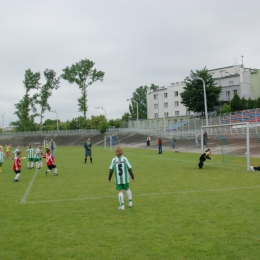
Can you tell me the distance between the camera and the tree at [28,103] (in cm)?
9312

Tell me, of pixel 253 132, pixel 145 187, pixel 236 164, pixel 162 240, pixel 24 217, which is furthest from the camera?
pixel 253 132

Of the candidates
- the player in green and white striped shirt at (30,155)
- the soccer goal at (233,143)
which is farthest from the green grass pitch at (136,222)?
the player in green and white striped shirt at (30,155)

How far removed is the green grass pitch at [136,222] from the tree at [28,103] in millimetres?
83747

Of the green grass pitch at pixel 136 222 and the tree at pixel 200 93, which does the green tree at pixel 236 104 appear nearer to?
the tree at pixel 200 93

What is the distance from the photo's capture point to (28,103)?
93125 millimetres

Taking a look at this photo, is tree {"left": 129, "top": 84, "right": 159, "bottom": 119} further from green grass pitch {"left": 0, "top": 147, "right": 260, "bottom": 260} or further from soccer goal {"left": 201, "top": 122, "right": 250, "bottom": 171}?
green grass pitch {"left": 0, "top": 147, "right": 260, "bottom": 260}

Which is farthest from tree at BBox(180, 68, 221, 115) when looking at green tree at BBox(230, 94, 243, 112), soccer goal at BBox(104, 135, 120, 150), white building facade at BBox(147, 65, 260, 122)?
soccer goal at BBox(104, 135, 120, 150)

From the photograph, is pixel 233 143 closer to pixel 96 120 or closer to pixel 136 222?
pixel 136 222

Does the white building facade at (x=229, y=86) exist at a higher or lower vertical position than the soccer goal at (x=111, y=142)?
higher

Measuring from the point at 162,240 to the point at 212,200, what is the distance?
3977 millimetres

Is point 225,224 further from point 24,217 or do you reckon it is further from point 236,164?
point 236,164

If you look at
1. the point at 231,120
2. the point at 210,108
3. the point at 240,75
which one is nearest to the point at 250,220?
the point at 231,120

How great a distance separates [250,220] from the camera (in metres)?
7.47

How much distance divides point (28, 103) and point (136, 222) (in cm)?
9048
